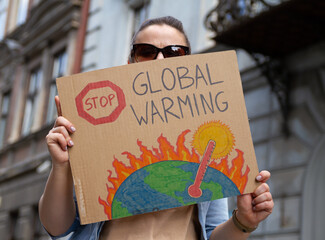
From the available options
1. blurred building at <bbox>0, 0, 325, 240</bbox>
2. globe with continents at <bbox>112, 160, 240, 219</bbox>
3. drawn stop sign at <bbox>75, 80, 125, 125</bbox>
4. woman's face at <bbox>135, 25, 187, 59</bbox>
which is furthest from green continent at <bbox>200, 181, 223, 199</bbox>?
blurred building at <bbox>0, 0, 325, 240</bbox>

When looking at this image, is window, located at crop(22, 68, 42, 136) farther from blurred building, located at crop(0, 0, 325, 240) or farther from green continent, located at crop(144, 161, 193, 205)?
green continent, located at crop(144, 161, 193, 205)

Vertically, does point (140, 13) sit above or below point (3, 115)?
below

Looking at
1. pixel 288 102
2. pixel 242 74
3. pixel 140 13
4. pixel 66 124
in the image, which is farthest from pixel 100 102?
pixel 140 13

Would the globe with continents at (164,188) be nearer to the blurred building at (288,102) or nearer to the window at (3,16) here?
the blurred building at (288,102)

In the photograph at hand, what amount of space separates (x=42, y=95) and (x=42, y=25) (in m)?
2.01

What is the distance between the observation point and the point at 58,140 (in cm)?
162

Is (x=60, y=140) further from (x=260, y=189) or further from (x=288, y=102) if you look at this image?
A: (x=288, y=102)

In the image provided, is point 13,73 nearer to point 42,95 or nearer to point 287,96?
point 42,95

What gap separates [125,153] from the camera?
5.47ft

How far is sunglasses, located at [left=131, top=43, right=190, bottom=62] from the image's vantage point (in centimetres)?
185

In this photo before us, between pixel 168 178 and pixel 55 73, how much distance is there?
1157 cm

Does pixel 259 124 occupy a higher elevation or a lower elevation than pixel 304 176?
higher

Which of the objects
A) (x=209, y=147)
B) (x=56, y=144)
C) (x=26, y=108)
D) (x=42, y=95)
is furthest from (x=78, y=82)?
(x=26, y=108)

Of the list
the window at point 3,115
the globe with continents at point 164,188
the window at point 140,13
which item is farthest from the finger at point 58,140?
the window at point 3,115
